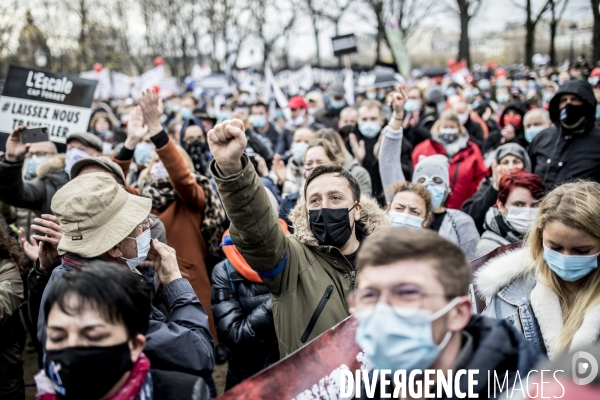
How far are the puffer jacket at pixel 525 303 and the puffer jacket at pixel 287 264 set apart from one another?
0.68 meters

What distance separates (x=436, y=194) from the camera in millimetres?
4289

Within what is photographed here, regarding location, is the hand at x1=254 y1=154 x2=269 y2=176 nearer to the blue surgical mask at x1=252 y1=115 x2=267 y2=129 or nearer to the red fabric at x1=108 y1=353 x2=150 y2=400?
the red fabric at x1=108 y1=353 x2=150 y2=400

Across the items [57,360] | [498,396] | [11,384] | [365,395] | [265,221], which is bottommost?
[11,384]

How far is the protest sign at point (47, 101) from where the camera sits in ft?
17.8

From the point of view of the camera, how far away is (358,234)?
293 cm

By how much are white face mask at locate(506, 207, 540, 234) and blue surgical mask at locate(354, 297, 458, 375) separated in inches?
92.2

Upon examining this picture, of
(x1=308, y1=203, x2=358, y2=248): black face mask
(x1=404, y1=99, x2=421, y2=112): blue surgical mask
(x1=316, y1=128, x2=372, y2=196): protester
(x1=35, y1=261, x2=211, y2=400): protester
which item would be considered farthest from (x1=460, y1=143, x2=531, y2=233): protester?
(x1=404, y1=99, x2=421, y2=112): blue surgical mask

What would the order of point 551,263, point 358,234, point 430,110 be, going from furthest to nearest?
point 430,110, point 358,234, point 551,263

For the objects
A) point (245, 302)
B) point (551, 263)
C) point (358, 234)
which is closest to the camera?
point (551, 263)

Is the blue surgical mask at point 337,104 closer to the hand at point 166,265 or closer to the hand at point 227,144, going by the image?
the hand at point 166,265

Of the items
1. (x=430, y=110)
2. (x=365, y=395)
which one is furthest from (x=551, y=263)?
(x=430, y=110)

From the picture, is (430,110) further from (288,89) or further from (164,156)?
(164,156)

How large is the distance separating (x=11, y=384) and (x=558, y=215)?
316 centimetres

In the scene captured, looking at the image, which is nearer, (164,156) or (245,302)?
(245,302)
